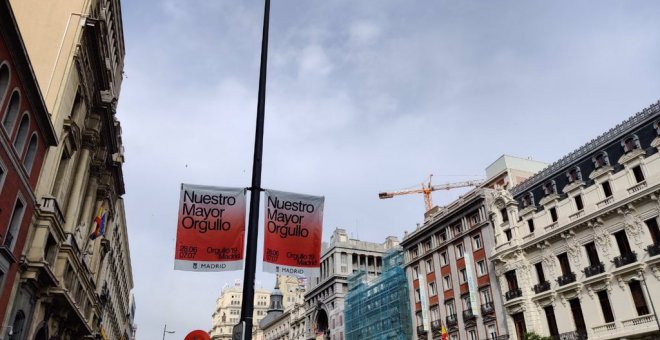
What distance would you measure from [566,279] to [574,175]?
850cm

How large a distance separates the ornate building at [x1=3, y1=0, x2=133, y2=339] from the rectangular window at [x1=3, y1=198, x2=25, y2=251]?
1760mm

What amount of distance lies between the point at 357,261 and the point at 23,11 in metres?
68.7

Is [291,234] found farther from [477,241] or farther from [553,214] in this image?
[477,241]

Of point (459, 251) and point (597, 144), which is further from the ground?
point (597, 144)

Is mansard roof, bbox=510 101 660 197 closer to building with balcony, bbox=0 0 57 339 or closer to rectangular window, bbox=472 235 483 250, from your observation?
rectangular window, bbox=472 235 483 250

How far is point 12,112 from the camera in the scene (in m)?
20.0

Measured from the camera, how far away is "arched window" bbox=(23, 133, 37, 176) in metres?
22.4

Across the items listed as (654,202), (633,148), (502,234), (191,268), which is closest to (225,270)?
(191,268)

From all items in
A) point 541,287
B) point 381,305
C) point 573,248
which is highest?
point 381,305

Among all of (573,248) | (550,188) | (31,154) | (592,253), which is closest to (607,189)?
(592,253)

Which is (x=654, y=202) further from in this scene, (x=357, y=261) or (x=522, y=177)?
(x=357, y=261)

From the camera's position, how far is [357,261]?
88000 millimetres

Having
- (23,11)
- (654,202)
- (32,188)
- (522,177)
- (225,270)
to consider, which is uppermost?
(522,177)

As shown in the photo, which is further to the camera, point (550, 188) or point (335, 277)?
point (335, 277)
